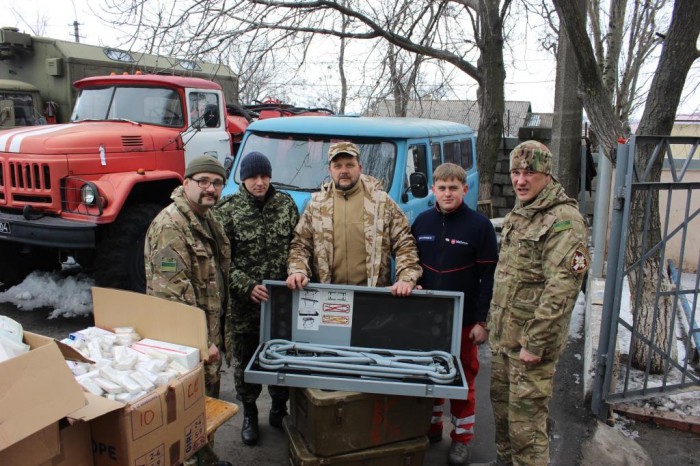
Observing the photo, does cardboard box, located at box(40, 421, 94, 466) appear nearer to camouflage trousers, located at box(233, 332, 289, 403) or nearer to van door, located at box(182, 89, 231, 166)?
camouflage trousers, located at box(233, 332, 289, 403)

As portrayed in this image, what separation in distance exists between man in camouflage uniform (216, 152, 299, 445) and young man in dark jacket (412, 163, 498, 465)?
2.67ft

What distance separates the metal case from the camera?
2.69m

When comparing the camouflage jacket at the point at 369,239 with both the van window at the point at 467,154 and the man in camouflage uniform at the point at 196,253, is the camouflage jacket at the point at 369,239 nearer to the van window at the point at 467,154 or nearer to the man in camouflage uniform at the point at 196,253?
the man in camouflage uniform at the point at 196,253

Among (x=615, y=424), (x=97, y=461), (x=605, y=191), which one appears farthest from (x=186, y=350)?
(x=605, y=191)

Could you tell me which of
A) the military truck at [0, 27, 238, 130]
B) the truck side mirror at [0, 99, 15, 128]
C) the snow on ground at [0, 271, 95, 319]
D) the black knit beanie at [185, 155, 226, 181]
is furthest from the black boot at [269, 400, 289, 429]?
the truck side mirror at [0, 99, 15, 128]

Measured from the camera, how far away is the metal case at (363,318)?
2.69 m

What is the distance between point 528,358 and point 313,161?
266 cm

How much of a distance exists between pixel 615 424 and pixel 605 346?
555 mm

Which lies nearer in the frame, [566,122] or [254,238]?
[254,238]

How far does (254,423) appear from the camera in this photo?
3430 millimetres

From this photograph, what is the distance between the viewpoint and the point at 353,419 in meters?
2.60

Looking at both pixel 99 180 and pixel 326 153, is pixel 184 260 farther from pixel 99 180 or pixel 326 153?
pixel 99 180

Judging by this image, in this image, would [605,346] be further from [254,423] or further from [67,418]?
[67,418]

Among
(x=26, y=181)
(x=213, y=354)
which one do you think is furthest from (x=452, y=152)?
(x=26, y=181)
